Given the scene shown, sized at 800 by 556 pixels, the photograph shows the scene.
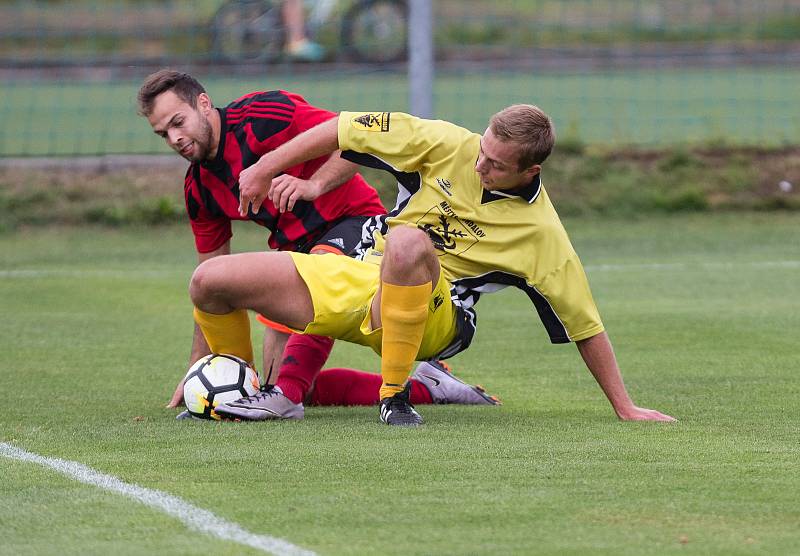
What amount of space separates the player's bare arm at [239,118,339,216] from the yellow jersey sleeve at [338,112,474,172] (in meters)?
0.05

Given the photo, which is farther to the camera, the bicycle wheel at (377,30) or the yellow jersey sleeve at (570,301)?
the bicycle wheel at (377,30)

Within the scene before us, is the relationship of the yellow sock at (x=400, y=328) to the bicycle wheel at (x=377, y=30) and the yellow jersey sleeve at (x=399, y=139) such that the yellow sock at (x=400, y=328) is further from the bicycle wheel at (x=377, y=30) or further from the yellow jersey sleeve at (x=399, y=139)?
the bicycle wheel at (x=377, y=30)

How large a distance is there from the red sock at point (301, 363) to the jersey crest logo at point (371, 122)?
903mm

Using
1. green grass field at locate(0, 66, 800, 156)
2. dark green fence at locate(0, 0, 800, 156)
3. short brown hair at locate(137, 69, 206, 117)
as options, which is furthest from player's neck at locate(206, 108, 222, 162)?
dark green fence at locate(0, 0, 800, 156)

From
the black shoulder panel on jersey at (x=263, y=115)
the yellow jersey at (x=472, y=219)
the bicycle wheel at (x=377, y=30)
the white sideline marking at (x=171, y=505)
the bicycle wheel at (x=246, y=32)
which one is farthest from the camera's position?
the bicycle wheel at (x=246, y=32)

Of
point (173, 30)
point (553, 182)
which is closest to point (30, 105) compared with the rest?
point (173, 30)

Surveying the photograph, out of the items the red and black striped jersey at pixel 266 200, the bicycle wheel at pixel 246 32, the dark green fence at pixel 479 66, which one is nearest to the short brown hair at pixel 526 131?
the red and black striped jersey at pixel 266 200

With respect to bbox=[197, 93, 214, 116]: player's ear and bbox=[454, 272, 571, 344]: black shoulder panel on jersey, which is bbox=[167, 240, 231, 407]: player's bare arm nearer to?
bbox=[197, 93, 214, 116]: player's ear

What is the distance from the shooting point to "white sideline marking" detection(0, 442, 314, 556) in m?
3.60

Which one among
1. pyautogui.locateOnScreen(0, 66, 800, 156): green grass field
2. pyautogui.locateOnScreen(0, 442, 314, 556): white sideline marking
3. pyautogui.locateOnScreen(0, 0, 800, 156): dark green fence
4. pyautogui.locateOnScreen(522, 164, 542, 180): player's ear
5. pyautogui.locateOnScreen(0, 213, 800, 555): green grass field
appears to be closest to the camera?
pyautogui.locateOnScreen(0, 442, 314, 556): white sideline marking

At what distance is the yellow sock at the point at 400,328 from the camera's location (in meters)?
5.08

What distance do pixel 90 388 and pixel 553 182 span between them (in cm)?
756

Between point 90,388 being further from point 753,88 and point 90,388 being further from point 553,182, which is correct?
point 753,88

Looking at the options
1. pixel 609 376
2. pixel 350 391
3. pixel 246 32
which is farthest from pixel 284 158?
pixel 246 32
